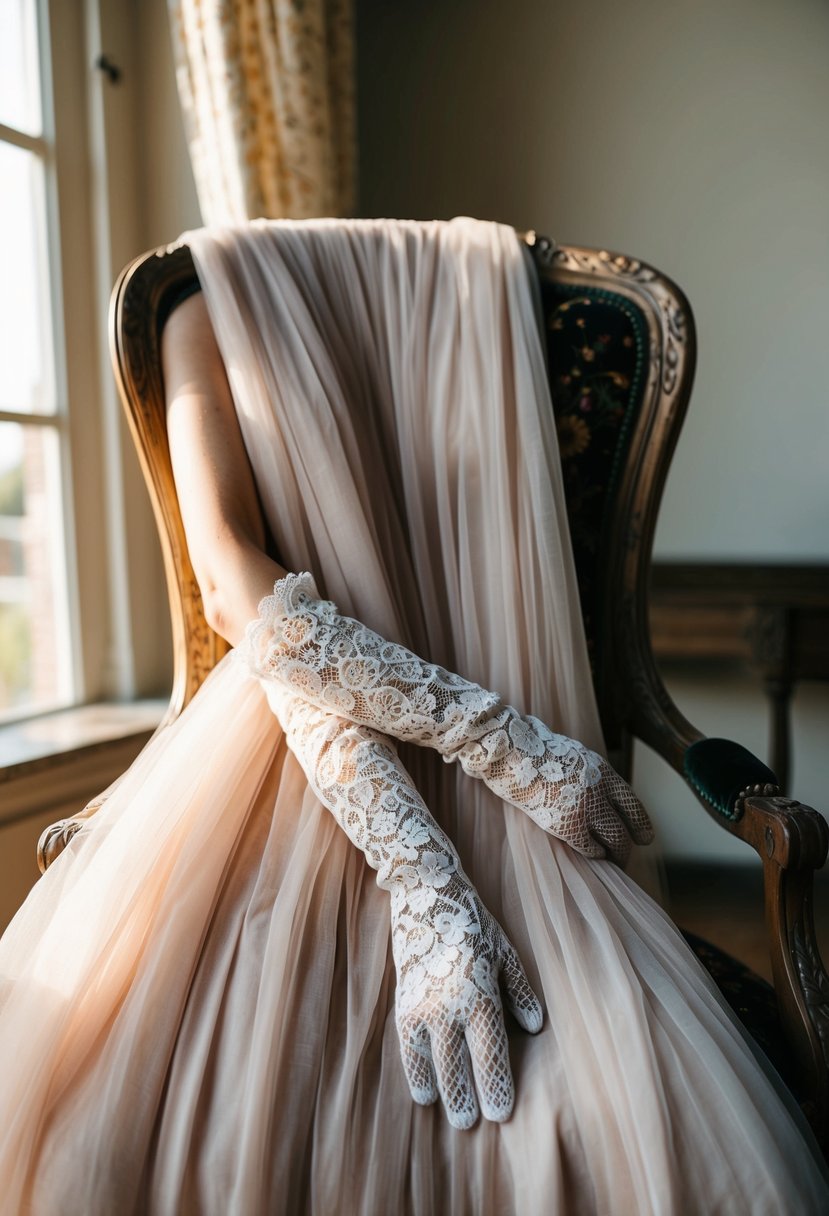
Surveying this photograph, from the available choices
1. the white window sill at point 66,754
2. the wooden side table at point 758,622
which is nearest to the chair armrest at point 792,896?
the white window sill at point 66,754

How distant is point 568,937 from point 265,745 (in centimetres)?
40

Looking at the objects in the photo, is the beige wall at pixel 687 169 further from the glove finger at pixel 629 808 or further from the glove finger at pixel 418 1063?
the glove finger at pixel 418 1063

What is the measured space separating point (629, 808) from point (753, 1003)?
24 cm

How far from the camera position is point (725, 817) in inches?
43.4

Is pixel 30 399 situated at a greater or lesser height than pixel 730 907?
greater

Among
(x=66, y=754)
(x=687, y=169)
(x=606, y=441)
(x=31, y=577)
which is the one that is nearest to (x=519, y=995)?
(x=606, y=441)

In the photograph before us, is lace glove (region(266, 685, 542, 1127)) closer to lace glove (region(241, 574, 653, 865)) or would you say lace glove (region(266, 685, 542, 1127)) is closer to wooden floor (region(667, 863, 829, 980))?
lace glove (region(241, 574, 653, 865))

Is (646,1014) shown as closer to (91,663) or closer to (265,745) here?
(265,745)

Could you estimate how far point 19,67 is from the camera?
72.9 inches

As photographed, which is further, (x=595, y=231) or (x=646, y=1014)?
(x=595, y=231)

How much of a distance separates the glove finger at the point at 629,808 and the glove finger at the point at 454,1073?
0.34m

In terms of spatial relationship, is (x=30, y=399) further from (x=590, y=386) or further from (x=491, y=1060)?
(x=491, y=1060)

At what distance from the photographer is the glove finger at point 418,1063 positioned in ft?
2.72

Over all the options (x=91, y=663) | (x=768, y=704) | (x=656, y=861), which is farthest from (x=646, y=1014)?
(x=768, y=704)
